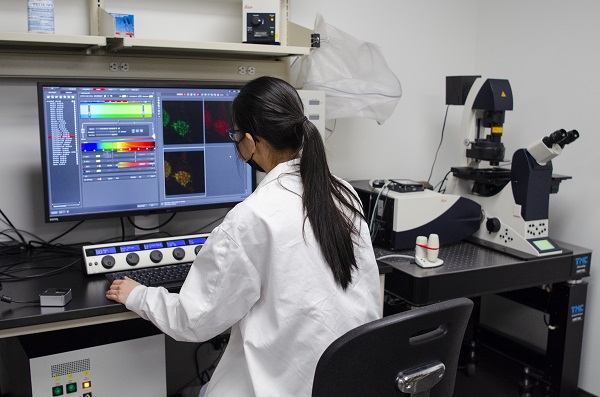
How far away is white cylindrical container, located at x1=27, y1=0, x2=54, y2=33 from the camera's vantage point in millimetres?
1744

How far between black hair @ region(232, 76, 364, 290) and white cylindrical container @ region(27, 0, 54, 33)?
75cm

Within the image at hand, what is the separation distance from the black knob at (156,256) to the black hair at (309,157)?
0.54 meters

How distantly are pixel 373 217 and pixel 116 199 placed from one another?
917 millimetres

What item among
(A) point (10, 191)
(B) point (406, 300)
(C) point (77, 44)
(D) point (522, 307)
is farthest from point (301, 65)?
(D) point (522, 307)

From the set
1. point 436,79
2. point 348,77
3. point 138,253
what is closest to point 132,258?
point 138,253

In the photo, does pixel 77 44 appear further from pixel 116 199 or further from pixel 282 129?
pixel 282 129

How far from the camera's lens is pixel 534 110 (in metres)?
2.64

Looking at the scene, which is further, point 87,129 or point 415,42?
point 415,42

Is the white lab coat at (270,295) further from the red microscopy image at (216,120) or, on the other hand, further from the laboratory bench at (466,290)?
the red microscopy image at (216,120)

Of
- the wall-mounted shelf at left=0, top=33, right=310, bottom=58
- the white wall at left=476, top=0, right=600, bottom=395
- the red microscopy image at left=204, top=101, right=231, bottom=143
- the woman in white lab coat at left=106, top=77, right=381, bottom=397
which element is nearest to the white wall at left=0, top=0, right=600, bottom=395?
the white wall at left=476, top=0, right=600, bottom=395

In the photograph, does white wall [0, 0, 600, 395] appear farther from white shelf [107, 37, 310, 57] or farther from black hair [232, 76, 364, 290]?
black hair [232, 76, 364, 290]

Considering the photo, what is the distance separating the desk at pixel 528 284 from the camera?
1966 mm

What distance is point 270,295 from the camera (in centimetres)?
126

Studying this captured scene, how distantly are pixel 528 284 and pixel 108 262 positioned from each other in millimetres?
1452
